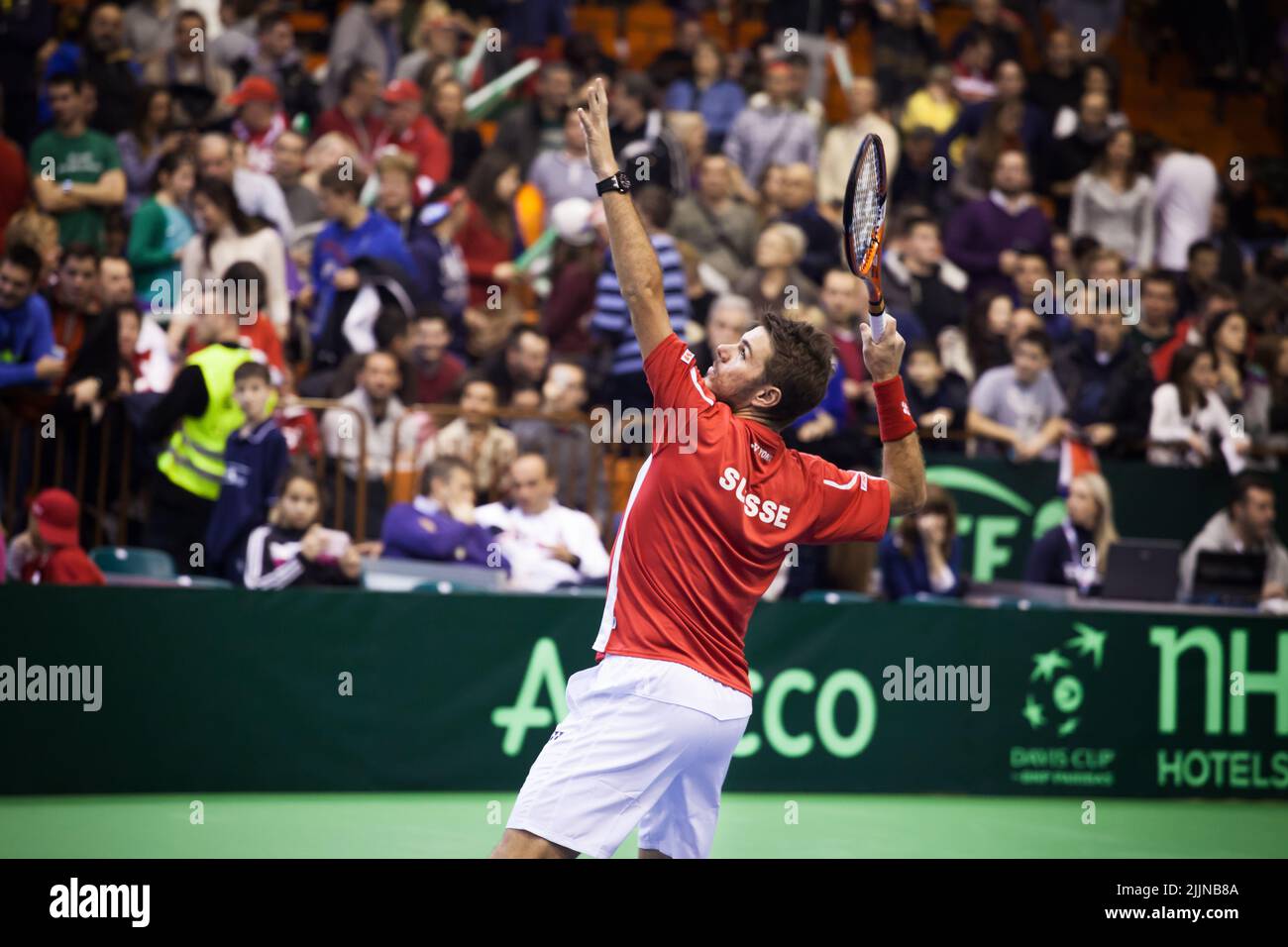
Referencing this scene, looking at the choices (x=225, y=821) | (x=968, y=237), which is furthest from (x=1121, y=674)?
(x=225, y=821)

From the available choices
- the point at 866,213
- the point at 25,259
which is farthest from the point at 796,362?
the point at 25,259

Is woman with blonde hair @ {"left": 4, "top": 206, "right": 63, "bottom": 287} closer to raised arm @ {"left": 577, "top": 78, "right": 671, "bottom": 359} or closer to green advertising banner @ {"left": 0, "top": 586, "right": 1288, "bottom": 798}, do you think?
green advertising banner @ {"left": 0, "top": 586, "right": 1288, "bottom": 798}

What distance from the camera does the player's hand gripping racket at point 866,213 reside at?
601cm

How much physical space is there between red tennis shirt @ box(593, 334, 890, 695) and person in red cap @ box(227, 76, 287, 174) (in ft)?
30.2

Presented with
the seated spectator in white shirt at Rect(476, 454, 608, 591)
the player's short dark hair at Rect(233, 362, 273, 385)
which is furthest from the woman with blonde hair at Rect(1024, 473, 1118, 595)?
A: the player's short dark hair at Rect(233, 362, 273, 385)

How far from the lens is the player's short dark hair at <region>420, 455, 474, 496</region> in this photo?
1102cm

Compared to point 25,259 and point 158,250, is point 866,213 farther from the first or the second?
point 158,250

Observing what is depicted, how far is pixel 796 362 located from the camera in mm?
5578

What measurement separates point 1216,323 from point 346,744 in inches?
309

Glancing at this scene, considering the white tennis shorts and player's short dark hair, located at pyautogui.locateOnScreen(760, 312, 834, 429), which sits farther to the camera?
player's short dark hair, located at pyautogui.locateOnScreen(760, 312, 834, 429)

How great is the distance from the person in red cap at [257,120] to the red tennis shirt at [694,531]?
9205mm

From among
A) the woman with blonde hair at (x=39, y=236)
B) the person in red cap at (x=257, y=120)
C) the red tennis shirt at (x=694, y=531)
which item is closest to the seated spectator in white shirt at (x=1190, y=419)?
the person in red cap at (x=257, y=120)

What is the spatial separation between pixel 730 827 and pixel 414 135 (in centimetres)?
716

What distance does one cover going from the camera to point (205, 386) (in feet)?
34.9
